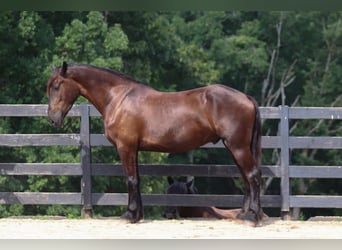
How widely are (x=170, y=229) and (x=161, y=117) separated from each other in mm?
1095

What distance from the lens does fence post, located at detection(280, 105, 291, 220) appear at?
253 inches

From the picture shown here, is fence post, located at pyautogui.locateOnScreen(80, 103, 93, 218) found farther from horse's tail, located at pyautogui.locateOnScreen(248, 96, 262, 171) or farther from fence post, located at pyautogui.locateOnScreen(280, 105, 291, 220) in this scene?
→ fence post, located at pyautogui.locateOnScreen(280, 105, 291, 220)

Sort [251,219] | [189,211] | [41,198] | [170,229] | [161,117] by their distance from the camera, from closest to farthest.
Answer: [170,229] → [251,219] → [161,117] → [41,198] → [189,211]

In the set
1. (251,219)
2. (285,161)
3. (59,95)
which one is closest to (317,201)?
(285,161)

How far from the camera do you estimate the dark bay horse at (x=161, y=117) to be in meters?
5.78

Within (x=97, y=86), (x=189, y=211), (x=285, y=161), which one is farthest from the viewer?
(x=189, y=211)

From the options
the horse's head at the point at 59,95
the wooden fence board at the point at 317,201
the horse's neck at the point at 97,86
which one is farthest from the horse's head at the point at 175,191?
the horse's head at the point at 59,95

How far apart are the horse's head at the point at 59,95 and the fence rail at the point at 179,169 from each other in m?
0.51

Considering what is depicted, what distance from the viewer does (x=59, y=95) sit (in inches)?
242

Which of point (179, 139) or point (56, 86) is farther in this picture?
point (56, 86)


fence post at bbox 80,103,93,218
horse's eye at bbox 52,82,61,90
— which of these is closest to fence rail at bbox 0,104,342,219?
fence post at bbox 80,103,93,218

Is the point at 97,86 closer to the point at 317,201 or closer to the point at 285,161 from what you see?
the point at 285,161

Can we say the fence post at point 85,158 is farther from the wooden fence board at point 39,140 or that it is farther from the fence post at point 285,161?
the fence post at point 285,161

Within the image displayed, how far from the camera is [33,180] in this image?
12555 mm
